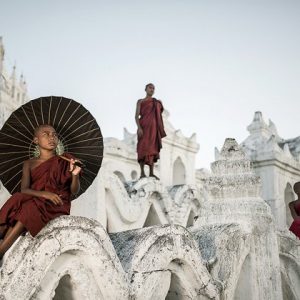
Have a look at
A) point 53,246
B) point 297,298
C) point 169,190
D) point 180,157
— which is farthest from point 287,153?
point 53,246

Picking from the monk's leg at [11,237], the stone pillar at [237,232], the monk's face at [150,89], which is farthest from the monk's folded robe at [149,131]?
the monk's leg at [11,237]

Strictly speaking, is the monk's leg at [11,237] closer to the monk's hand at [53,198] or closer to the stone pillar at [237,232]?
the monk's hand at [53,198]

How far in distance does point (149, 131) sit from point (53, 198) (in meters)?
5.64

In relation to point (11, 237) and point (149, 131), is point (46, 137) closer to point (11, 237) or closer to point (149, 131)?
point (11, 237)

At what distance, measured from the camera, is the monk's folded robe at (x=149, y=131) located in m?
8.29

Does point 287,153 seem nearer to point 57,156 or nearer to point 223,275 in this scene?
point 223,275

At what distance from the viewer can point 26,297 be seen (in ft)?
7.43

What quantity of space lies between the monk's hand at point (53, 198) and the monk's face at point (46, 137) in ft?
1.50

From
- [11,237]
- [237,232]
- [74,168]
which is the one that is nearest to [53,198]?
[74,168]

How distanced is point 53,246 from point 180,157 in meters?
14.5

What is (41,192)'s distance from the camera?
2775 millimetres

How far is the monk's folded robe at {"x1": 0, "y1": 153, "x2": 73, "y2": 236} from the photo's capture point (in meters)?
2.51

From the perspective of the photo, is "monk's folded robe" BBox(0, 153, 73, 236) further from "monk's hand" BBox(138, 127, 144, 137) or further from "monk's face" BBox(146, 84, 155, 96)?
"monk's face" BBox(146, 84, 155, 96)

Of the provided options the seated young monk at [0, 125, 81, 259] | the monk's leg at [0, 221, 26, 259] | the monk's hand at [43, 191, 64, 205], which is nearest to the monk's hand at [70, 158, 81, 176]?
the seated young monk at [0, 125, 81, 259]
